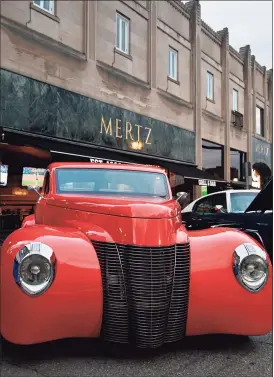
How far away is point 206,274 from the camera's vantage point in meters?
2.80

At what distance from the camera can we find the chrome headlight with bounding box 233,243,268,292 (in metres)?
2.80

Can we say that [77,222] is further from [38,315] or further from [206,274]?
[206,274]

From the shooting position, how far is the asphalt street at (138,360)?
95.0 inches

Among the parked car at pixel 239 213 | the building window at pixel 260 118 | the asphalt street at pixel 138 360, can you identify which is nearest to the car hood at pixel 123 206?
the asphalt street at pixel 138 360

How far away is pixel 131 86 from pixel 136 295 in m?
7.60

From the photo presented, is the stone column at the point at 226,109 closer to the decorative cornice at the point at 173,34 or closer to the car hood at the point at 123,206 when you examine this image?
the decorative cornice at the point at 173,34

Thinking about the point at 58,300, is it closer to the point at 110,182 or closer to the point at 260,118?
the point at 110,182

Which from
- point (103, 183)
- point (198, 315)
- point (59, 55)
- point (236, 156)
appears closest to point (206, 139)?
A: point (236, 156)

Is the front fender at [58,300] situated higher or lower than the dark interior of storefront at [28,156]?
lower

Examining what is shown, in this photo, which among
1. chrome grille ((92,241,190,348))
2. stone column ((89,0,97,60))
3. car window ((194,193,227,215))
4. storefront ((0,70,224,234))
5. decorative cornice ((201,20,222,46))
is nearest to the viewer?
chrome grille ((92,241,190,348))

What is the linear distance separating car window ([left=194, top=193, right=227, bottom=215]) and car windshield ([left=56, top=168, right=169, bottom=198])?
3.34m

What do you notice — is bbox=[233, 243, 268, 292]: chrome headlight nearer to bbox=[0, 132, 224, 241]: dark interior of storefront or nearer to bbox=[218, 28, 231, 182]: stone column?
bbox=[218, 28, 231, 182]: stone column

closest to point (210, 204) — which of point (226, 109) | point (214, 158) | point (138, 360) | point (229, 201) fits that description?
point (229, 201)

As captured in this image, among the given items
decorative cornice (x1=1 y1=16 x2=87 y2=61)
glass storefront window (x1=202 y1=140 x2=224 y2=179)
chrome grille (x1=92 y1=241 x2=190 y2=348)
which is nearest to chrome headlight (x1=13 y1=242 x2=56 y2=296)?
chrome grille (x1=92 y1=241 x2=190 y2=348)
